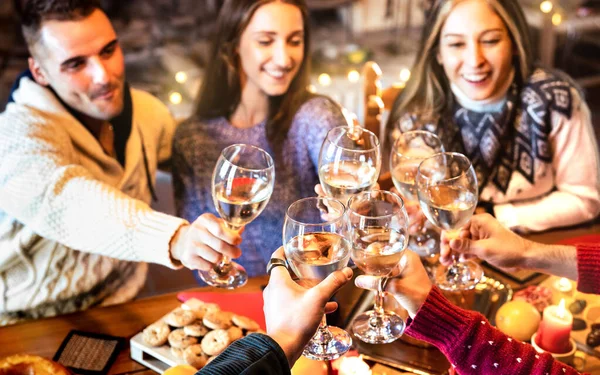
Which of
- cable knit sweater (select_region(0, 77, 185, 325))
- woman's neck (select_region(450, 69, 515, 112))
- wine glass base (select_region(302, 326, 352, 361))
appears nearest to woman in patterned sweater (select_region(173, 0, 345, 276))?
cable knit sweater (select_region(0, 77, 185, 325))

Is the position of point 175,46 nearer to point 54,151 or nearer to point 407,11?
point 54,151

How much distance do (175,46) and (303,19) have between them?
0.37 metres

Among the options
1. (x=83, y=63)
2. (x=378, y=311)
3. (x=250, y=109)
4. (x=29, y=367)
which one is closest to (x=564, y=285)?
(x=378, y=311)

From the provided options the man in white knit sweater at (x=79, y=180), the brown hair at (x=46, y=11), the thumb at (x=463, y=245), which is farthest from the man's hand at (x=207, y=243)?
the brown hair at (x=46, y=11)

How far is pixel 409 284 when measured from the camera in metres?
1.15

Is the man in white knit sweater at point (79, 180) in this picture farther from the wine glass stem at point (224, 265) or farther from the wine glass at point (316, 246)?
the wine glass at point (316, 246)

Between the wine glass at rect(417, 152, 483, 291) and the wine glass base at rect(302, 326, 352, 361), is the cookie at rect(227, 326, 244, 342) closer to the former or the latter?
the wine glass base at rect(302, 326, 352, 361)

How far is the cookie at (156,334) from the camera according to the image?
1.31 m

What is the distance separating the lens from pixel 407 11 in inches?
82.9

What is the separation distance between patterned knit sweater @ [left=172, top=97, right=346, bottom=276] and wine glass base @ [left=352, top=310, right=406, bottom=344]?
2.36 feet

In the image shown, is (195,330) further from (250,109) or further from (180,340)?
(250,109)

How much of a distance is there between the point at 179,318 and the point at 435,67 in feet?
3.80

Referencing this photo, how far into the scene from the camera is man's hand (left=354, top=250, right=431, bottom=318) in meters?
1.15

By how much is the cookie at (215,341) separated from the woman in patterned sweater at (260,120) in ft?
2.37
